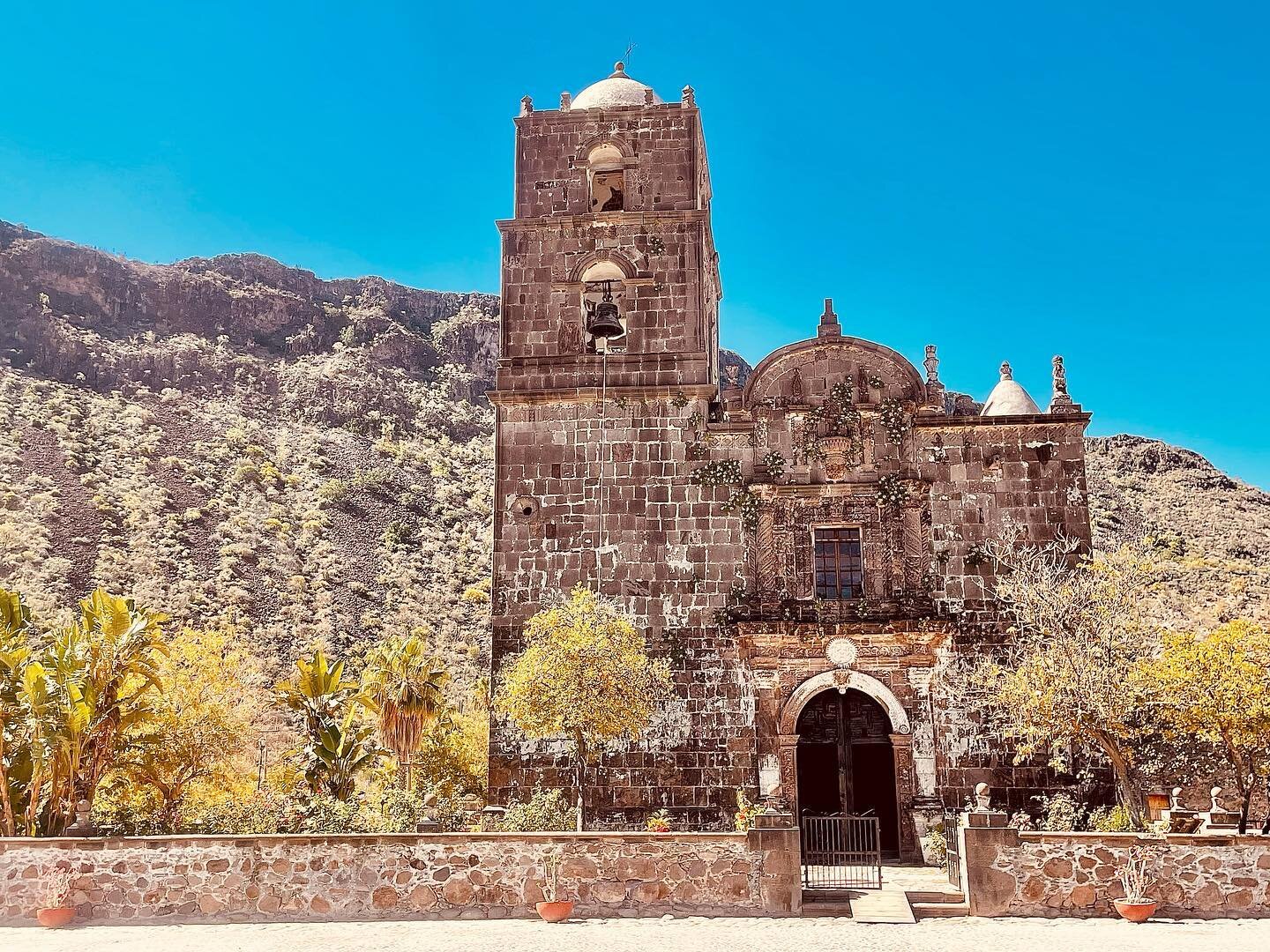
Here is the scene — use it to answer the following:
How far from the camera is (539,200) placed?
25.9 metres

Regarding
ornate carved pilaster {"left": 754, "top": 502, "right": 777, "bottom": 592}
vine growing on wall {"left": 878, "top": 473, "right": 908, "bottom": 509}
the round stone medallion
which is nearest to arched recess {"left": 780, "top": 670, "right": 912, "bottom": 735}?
the round stone medallion

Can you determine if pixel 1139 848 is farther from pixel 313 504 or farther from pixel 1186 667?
pixel 313 504

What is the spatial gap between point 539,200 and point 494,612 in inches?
371

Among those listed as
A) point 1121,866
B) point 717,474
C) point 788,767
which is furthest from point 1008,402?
point 1121,866

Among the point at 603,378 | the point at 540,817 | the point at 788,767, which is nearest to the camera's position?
the point at 540,817

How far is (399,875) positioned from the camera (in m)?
15.1

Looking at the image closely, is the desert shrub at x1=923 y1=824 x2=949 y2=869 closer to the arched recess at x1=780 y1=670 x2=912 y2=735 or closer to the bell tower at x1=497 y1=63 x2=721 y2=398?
the arched recess at x1=780 y1=670 x2=912 y2=735

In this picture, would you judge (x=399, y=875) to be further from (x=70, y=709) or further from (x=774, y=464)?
(x=774, y=464)

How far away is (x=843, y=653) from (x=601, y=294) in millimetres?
9397

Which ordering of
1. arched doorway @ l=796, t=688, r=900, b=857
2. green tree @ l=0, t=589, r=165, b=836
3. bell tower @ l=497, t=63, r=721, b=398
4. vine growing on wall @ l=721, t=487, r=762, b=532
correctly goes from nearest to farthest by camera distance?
green tree @ l=0, t=589, r=165, b=836 → arched doorway @ l=796, t=688, r=900, b=857 → vine growing on wall @ l=721, t=487, r=762, b=532 → bell tower @ l=497, t=63, r=721, b=398

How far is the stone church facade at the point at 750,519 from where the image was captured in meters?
22.3

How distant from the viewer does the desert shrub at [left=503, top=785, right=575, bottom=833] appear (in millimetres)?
18484

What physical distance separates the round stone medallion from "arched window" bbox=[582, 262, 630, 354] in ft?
25.3

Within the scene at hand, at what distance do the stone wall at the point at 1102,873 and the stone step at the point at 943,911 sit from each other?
0.23 metres
